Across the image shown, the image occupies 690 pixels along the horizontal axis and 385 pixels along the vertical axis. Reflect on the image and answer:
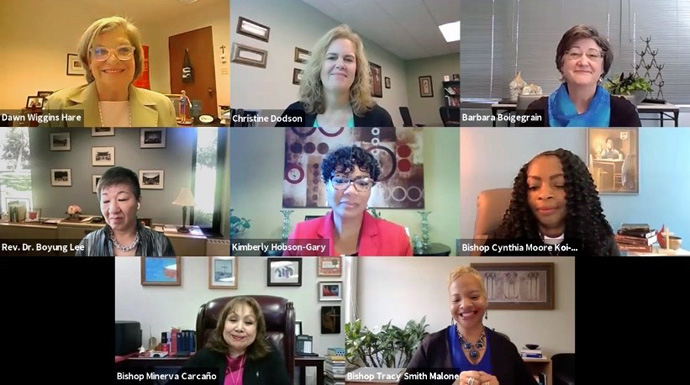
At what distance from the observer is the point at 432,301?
207cm

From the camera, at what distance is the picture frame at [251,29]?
200 cm

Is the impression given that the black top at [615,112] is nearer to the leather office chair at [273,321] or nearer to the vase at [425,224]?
the vase at [425,224]

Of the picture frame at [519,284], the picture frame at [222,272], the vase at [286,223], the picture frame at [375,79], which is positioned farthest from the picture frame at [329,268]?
the picture frame at [375,79]

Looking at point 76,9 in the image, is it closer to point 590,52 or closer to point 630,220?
point 590,52

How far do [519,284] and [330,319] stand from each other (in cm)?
58

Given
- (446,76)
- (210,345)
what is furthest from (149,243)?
(446,76)

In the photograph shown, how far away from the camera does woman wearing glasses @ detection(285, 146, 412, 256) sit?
2.05 m

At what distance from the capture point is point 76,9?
79.4 inches

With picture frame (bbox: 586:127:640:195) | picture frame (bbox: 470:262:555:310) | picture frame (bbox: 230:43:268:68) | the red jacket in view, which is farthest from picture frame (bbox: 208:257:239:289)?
picture frame (bbox: 586:127:640:195)

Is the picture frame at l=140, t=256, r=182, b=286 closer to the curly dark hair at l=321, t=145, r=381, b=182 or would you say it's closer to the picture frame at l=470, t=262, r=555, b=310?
the curly dark hair at l=321, t=145, r=381, b=182

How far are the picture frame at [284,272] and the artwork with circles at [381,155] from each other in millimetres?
173

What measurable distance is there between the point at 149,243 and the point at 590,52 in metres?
1.44

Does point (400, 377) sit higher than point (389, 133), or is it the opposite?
point (389, 133)

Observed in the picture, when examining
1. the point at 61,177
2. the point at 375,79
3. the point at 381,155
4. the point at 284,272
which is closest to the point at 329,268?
the point at 284,272
